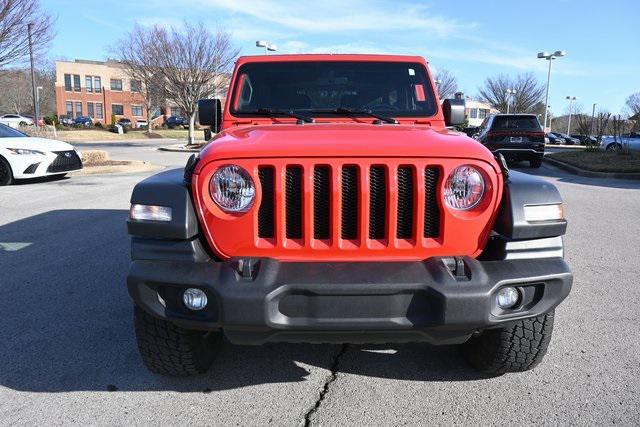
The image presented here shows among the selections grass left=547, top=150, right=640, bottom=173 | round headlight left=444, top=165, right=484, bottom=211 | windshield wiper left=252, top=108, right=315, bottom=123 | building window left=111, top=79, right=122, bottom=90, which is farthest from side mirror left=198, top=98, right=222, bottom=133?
building window left=111, top=79, right=122, bottom=90

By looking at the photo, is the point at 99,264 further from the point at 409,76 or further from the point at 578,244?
the point at 578,244

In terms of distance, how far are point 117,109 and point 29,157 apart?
72.1 m

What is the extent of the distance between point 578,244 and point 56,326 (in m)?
5.49

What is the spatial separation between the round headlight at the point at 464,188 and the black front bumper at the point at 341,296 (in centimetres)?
30

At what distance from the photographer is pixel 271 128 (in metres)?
3.05

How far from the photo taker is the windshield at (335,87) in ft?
12.6

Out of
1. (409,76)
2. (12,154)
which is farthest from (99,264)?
(12,154)

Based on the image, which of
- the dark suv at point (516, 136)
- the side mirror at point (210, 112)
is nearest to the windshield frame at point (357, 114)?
the side mirror at point (210, 112)

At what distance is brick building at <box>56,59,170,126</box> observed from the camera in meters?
73.2

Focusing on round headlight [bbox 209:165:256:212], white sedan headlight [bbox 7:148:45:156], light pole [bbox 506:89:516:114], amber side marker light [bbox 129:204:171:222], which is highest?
light pole [bbox 506:89:516:114]

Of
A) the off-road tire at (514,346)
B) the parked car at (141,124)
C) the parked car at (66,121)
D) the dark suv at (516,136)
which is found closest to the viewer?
the off-road tire at (514,346)

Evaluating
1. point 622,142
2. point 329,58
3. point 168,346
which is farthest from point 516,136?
point 168,346

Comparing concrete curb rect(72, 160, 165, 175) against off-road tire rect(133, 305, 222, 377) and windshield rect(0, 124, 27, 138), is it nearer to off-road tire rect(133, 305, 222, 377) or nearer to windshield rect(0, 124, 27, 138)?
windshield rect(0, 124, 27, 138)

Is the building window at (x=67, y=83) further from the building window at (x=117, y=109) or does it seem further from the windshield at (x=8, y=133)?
the windshield at (x=8, y=133)
